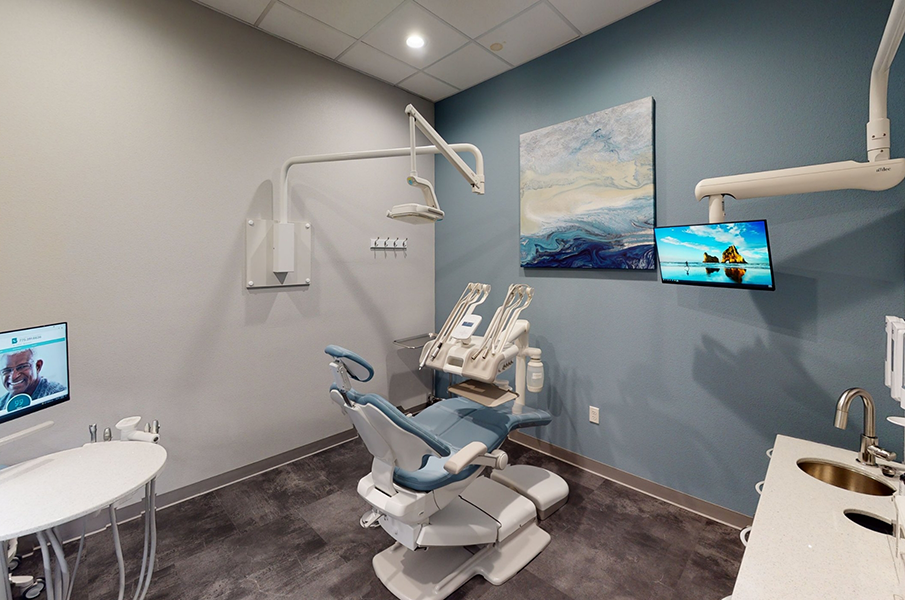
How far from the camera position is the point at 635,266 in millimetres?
2361

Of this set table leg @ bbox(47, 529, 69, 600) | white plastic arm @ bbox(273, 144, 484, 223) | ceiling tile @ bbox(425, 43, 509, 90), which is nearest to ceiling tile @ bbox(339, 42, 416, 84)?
ceiling tile @ bbox(425, 43, 509, 90)

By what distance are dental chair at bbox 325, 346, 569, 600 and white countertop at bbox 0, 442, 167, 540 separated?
2.23ft

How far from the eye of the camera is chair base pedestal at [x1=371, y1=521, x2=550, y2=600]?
166cm

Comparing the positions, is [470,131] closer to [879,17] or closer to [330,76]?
[330,76]

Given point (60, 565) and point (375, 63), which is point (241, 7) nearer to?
point (375, 63)

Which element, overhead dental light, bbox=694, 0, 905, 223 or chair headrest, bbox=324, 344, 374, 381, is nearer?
overhead dental light, bbox=694, 0, 905, 223

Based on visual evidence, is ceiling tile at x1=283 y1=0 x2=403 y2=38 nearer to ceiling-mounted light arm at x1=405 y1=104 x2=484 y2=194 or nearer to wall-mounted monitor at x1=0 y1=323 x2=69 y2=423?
ceiling-mounted light arm at x1=405 y1=104 x2=484 y2=194

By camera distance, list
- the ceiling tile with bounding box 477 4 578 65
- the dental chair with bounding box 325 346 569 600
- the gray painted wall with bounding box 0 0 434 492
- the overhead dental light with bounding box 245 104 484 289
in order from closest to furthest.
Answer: the dental chair with bounding box 325 346 569 600 < the gray painted wall with bounding box 0 0 434 492 < the ceiling tile with bounding box 477 4 578 65 < the overhead dental light with bounding box 245 104 484 289

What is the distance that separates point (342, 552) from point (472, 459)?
964mm

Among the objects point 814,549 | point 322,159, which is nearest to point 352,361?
point 322,159

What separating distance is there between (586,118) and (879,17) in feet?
4.23

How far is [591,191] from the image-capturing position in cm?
252

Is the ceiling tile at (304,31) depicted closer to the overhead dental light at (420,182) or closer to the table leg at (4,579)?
the overhead dental light at (420,182)

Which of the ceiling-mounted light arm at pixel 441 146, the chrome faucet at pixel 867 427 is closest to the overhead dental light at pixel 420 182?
the ceiling-mounted light arm at pixel 441 146
